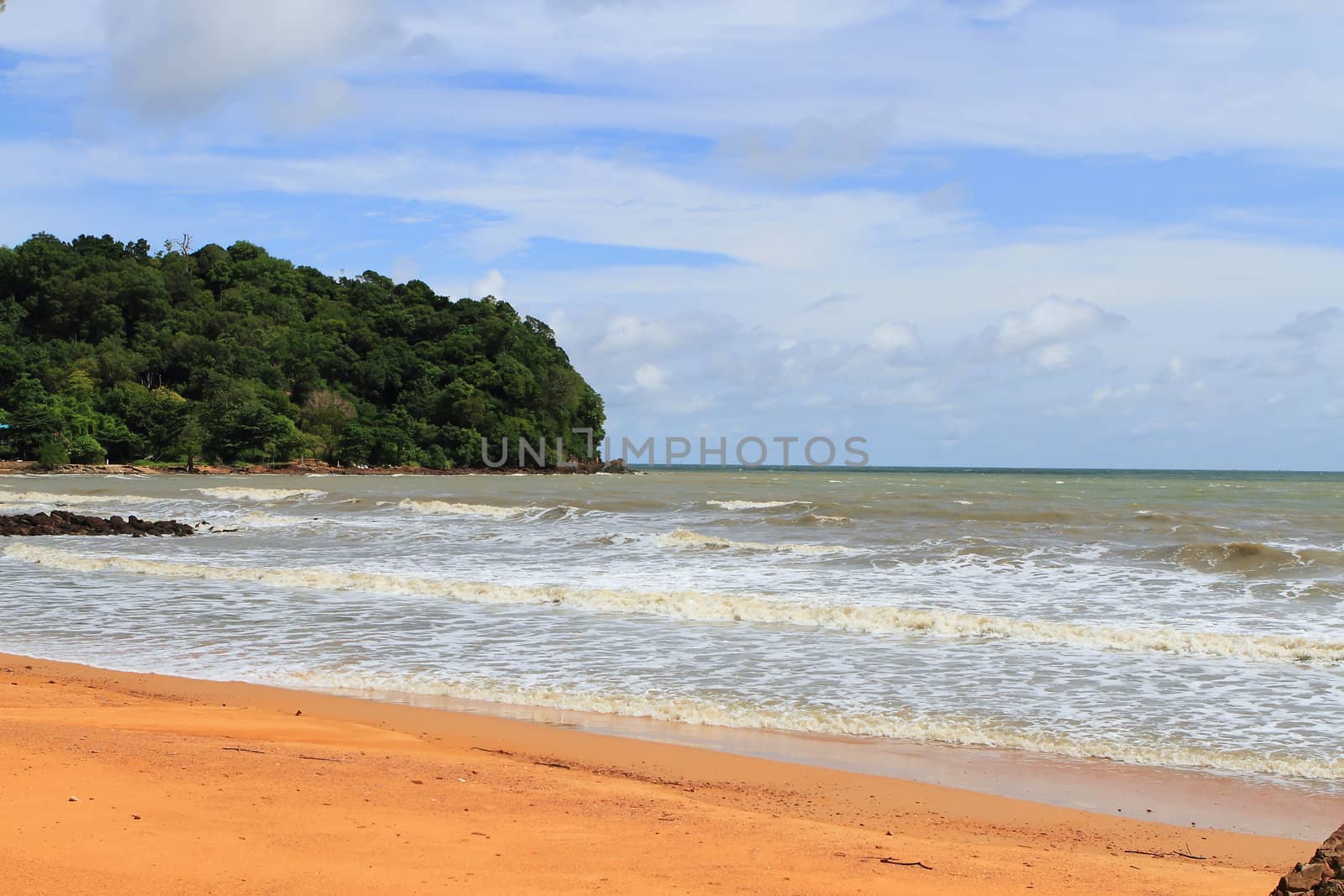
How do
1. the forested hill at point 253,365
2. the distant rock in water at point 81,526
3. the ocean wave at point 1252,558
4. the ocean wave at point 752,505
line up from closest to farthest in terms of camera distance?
the ocean wave at point 1252,558 < the distant rock in water at point 81,526 < the ocean wave at point 752,505 < the forested hill at point 253,365

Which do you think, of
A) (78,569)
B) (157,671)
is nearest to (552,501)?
(78,569)

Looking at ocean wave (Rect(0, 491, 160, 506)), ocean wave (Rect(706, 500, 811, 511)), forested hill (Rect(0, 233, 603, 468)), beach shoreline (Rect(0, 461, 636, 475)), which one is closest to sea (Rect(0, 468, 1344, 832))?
ocean wave (Rect(706, 500, 811, 511))

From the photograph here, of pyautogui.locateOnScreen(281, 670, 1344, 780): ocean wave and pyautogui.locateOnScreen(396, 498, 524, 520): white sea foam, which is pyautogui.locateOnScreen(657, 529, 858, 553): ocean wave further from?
pyautogui.locateOnScreen(281, 670, 1344, 780): ocean wave

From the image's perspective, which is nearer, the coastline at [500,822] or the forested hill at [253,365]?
the coastline at [500,822]

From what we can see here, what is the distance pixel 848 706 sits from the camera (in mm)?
7988

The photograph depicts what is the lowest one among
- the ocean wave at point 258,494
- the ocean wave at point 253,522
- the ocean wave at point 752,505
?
the ocean wave at point 253,522

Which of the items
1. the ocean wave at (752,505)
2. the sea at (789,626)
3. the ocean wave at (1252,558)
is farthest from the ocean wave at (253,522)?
the ocean wave at (1252,558)

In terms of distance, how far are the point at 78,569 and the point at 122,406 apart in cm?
6700

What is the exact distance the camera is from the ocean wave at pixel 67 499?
33781mm

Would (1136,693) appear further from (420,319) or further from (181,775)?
(420,319)

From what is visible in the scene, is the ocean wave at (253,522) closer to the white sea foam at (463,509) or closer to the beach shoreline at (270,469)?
Answer: the white sea foam at (463,509)

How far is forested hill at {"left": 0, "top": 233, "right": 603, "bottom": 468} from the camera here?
2980 inches

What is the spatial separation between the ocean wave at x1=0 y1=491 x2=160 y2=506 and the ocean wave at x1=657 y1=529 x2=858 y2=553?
71.8 feet

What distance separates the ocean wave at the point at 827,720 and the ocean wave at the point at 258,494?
2997 cm
